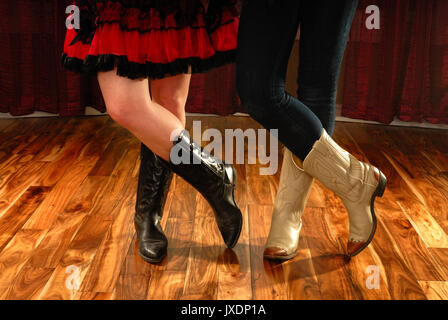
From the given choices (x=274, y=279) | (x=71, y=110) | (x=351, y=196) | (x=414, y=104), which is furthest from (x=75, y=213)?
(x=414, y=104)

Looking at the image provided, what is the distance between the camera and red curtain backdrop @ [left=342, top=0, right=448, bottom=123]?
239cm

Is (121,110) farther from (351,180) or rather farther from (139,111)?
(351,180)

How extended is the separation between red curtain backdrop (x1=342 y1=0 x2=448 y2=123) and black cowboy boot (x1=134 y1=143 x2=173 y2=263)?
1.52 metres

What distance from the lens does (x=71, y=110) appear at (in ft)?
8.39

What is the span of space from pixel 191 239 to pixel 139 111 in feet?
1.37

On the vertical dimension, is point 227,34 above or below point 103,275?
above

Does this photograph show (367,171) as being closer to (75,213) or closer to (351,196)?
(351,196)

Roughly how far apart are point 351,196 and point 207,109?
155cm

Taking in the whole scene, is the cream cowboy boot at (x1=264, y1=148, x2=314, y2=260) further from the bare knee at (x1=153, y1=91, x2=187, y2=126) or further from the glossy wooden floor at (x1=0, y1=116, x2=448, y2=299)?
the bare knee at (x1=153, y1=91, x2=187, y2=126)

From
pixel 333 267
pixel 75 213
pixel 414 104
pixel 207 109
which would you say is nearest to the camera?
pixel 333 267

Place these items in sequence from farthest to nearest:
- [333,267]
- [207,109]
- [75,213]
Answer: [207,109] → [75,213] → [333,267]

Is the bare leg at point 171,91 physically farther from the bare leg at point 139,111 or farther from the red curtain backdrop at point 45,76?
the red curtain backdrop at point 45,76

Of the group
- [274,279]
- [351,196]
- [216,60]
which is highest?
[216,60]
